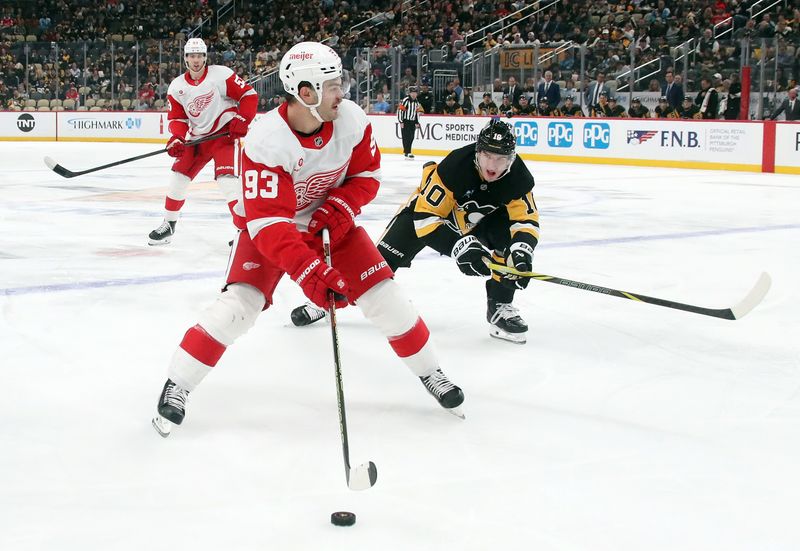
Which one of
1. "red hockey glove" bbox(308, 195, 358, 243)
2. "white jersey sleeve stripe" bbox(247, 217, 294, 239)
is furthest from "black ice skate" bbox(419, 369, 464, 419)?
"white jersey sleeve stripe" bbox(247, 217, 294, 239)

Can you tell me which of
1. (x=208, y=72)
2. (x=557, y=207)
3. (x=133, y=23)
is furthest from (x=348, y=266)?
(x=133, y=23)

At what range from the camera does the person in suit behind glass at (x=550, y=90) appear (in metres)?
14.4

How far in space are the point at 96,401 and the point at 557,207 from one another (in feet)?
20.7

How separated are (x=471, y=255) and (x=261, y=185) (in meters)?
1.24

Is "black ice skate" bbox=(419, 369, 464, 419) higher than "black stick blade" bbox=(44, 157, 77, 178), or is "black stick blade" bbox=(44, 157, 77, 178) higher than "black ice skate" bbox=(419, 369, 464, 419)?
"black stick blade" bbox=(44, 157, 77, 178)

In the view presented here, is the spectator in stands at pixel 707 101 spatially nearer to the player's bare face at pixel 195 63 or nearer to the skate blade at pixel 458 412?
the player's bare face at pixel 195 63

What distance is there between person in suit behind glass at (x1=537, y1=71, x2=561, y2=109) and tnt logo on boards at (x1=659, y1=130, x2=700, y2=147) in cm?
183

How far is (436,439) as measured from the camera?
2.77 metres

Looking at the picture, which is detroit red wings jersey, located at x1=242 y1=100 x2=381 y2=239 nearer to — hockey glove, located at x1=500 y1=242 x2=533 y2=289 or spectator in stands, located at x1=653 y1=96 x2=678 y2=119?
hockey glove, located at x1=500 y1=242 x2=533 y2=289

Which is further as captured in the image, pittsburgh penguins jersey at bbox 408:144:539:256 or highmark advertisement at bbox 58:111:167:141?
highmark advertisement at bbox 58:111:167:141

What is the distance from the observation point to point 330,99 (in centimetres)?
275

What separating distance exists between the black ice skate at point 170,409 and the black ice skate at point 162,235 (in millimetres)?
3719

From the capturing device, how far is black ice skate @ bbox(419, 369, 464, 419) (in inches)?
116

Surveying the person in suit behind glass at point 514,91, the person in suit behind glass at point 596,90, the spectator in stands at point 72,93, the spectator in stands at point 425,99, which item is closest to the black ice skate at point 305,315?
the person in suit behind glass at point 596,90
